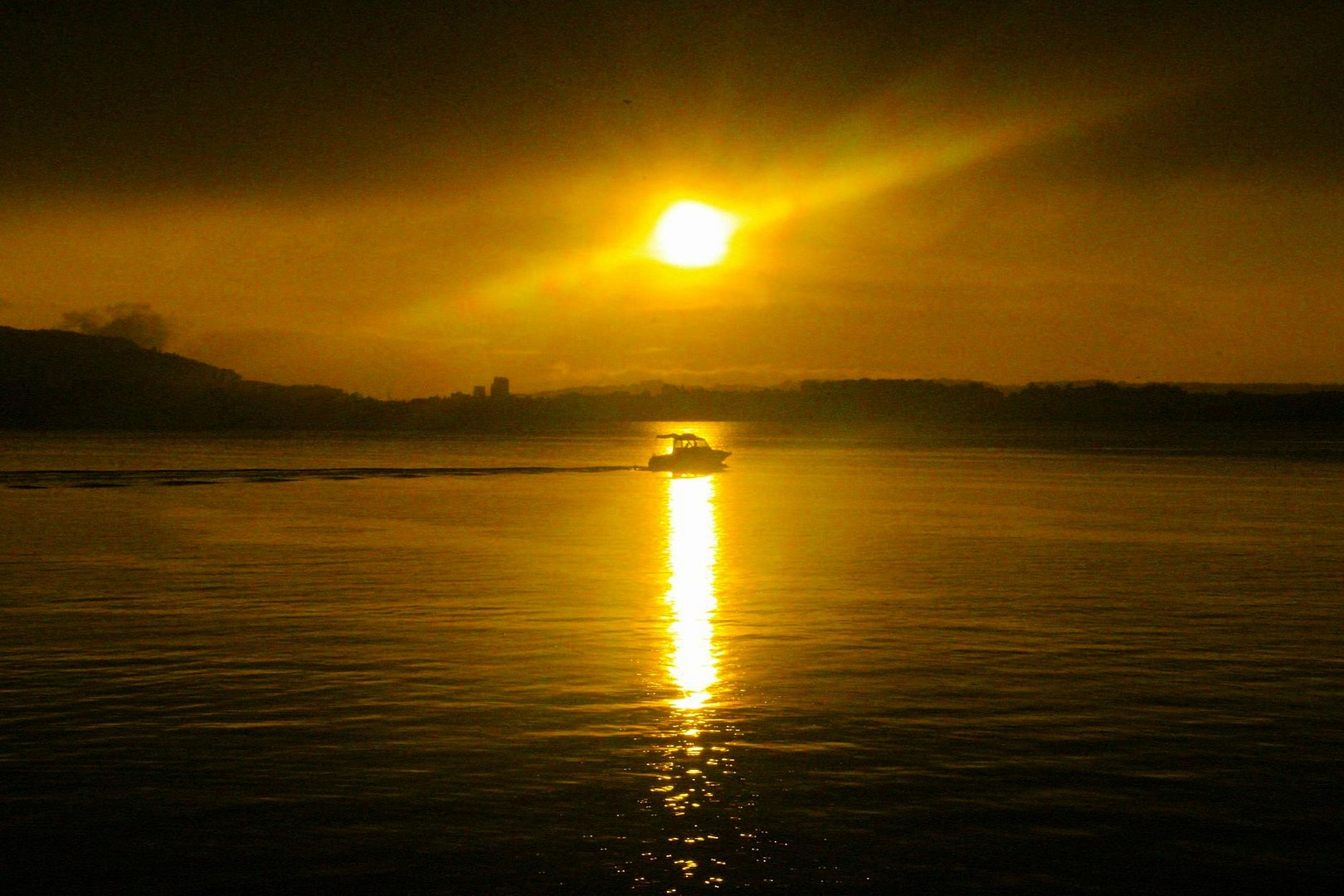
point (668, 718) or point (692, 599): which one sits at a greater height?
point (668, 718)

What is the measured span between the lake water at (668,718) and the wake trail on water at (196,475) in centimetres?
5183

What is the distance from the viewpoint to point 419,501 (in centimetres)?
9162

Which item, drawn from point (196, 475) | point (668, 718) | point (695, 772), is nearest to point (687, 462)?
point (196, 475)

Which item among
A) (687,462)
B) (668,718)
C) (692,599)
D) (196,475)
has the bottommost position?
(692,599)

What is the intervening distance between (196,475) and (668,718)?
10320 centimetres

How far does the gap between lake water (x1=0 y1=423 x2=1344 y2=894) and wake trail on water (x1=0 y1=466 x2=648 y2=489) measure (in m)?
51.8

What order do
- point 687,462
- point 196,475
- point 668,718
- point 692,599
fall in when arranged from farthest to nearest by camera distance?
point 687,462
point 196,475
point 692,599
point 668,718

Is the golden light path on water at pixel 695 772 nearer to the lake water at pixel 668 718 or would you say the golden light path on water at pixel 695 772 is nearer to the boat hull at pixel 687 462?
the lake water at pixel 668 718

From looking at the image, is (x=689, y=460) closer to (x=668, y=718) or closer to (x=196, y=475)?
(x=196, y=475)

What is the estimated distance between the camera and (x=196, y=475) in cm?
11719

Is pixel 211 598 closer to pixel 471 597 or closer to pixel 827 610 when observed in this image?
pixel 471 597

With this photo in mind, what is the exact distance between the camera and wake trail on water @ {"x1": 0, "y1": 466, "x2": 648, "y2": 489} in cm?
10506

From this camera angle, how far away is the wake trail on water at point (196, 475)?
10506 cm

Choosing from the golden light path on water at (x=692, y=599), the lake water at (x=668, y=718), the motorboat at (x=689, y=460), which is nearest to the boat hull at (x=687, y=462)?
the motorboat at (x=689, y=460)
